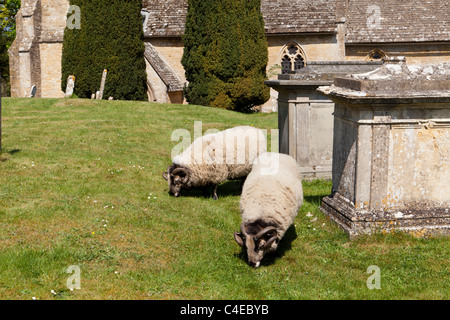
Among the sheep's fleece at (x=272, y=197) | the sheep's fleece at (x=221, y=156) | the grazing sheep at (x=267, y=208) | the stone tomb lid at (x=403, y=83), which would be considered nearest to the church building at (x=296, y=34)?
the sheep's fleece at (x=221, y=156)

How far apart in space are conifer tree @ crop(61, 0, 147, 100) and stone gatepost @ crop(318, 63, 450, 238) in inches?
740

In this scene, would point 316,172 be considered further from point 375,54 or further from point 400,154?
point 375,54

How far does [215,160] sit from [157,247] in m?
2.89

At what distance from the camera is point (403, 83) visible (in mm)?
6352

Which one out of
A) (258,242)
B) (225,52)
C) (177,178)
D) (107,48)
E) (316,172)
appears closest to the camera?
(258,242)

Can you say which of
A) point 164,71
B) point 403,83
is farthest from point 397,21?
point 403,83

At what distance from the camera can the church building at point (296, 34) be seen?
87.0 feet

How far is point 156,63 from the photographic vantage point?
84.1ft

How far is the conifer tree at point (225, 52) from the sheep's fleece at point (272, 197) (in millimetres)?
16589

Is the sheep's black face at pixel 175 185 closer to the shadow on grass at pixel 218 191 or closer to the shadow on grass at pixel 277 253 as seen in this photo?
the shadow on grass at pixel 218 191

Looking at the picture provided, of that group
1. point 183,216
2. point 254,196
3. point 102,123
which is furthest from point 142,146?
point 254,196

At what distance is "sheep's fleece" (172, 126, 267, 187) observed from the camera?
8.84m
